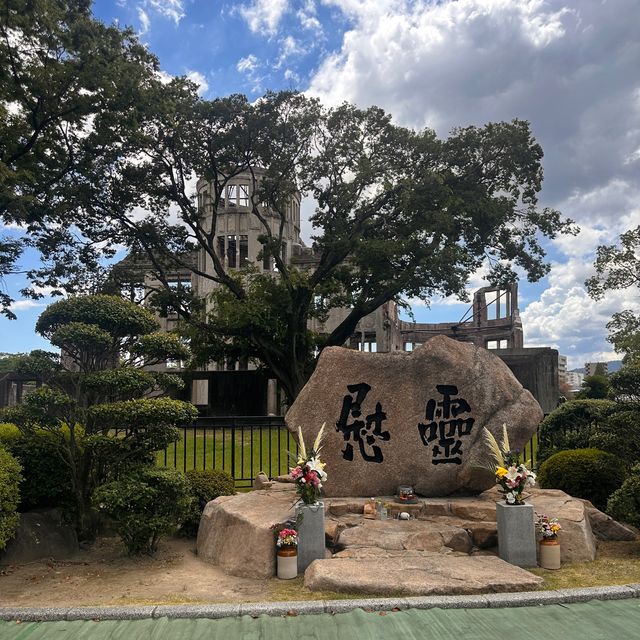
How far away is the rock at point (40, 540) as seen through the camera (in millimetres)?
5926

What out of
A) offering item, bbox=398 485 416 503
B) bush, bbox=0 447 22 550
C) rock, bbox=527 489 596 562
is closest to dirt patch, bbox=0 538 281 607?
bush, bbox=0 447 22 550

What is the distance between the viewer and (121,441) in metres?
6.08

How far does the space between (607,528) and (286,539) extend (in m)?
4.14

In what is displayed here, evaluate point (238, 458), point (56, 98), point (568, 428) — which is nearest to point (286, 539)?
point (568, 428)

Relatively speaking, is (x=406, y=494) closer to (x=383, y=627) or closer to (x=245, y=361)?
(x=383, y=627)

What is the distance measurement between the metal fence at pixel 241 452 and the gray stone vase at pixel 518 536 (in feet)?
3.88

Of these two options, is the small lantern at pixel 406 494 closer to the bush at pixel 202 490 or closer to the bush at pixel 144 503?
the bush at pixel 202 490

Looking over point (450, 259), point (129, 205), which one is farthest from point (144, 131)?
point (450, 259)

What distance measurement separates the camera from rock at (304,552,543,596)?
4652 millimetres

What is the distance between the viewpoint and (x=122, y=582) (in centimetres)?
529

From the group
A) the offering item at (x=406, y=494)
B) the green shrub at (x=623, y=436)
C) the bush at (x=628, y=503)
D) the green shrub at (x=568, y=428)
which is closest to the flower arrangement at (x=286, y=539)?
the offering item at (x=406, y=494)

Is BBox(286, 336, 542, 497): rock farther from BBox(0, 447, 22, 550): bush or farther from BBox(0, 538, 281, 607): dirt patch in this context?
BBox(0, 447, 22, 550): bush

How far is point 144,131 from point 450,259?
10.7 metres

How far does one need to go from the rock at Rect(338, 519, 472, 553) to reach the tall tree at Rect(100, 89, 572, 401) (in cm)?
1181
